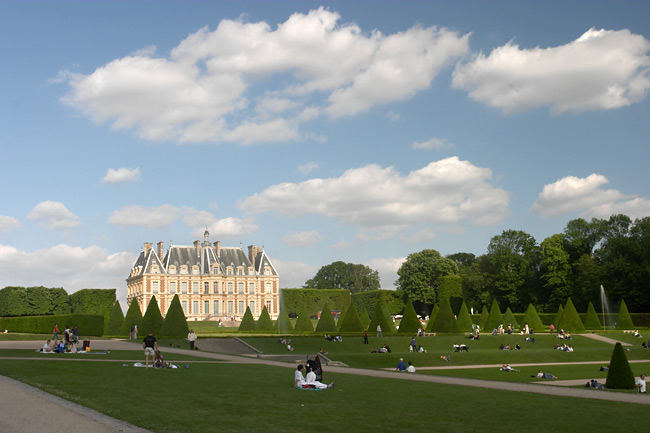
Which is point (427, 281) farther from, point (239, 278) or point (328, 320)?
point (328, 320)

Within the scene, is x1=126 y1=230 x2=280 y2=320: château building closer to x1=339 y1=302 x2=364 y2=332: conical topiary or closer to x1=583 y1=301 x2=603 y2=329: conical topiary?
x1=339 y1=302 x2=364 y2=332: conical topiary

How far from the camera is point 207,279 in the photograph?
103m

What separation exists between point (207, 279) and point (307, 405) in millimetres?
89457

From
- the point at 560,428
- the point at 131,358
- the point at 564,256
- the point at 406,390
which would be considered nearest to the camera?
the point at 560,428

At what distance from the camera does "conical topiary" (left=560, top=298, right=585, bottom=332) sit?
59.9m

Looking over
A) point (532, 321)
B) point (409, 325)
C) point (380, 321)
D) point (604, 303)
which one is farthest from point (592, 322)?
point (380, 321)

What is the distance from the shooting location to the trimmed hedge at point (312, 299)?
10100 centimetres

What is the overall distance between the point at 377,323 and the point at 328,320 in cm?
512

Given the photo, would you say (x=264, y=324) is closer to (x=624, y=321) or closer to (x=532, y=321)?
(x=532, y=321)

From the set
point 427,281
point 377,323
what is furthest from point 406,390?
point 427,281

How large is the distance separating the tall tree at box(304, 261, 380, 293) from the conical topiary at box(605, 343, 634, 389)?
11584cm

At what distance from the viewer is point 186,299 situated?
100625 mm

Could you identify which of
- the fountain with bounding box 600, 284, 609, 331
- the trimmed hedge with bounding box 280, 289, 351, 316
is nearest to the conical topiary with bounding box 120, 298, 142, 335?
the fountain with bounding box 600, 284, 609, 331

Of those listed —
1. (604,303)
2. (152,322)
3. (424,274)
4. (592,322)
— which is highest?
(424,274)
